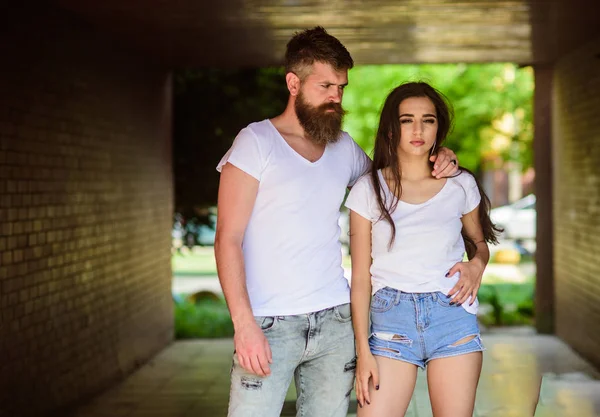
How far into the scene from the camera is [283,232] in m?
3.11

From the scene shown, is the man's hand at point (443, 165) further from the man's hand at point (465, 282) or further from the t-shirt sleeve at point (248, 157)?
the t-shirt sleeve at point (248, 157)

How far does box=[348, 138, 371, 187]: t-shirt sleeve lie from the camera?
344 cm

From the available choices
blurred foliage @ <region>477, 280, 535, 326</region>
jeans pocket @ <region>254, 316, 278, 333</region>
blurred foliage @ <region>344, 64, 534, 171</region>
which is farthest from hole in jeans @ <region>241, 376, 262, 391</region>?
blurred foliage @ <region>344, 64, 534, 171</region>

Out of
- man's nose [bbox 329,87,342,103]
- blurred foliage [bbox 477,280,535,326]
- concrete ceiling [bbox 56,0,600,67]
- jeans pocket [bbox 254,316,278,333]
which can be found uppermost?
concrete ceiling [bbox 56,0,600,67]

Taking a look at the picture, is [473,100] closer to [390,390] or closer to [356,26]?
[356,26]

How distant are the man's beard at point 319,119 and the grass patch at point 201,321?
8.10 meters

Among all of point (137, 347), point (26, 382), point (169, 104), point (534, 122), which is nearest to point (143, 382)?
point (137, 347)

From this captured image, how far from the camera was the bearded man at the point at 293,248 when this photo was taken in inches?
120

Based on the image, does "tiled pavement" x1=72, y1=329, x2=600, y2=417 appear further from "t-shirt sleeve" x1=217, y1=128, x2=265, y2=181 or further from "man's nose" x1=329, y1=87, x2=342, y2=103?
"t-shirt sleeve" x1=217, y1=128, x2=265, y2=181

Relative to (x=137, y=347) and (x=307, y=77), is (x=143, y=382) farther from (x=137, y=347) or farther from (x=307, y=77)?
(x=307, y=77)

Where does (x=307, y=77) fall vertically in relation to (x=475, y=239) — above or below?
above

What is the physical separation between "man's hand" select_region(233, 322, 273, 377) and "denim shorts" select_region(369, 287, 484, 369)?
470 mm

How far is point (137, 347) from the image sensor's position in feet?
28.5

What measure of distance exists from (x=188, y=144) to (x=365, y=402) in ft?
29.6
